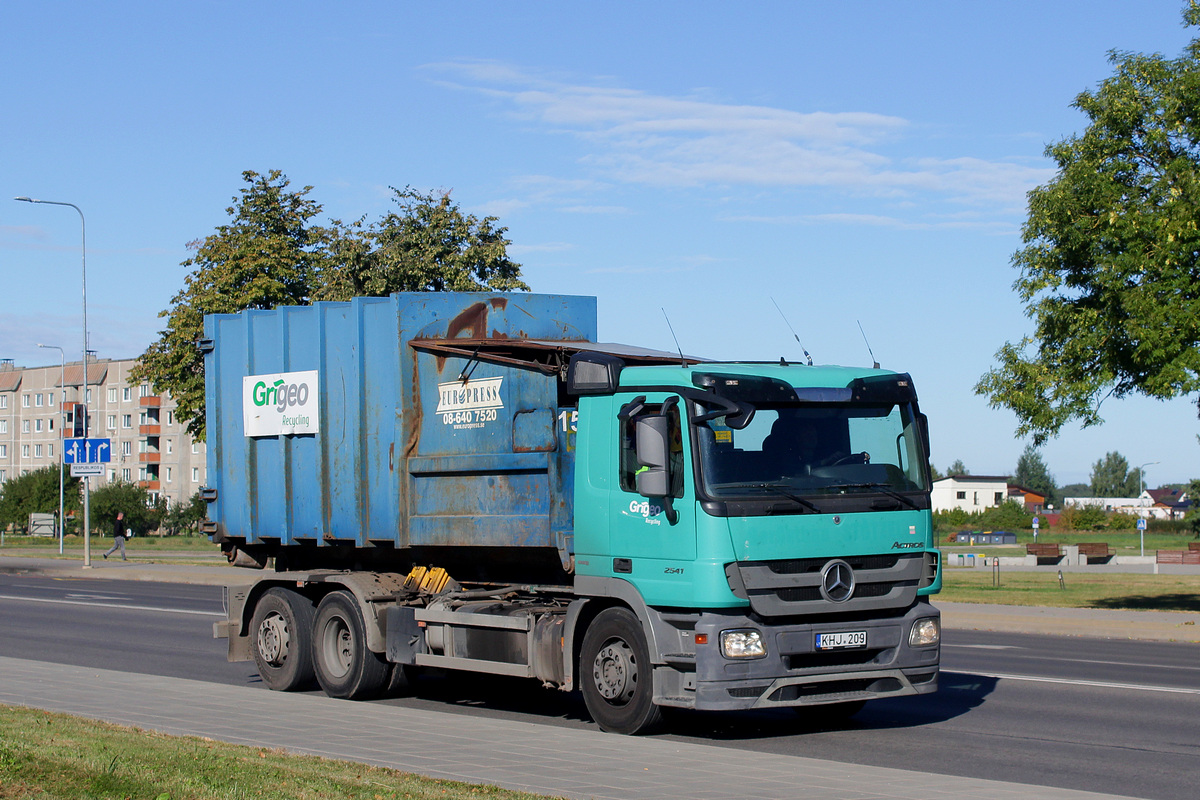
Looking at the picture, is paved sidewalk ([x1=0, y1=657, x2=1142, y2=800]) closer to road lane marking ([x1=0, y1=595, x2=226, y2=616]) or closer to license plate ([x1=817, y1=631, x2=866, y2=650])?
license plate ([x1=817, y1=631, x2=866, y2=650])

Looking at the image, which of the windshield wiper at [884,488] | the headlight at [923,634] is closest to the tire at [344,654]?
the windshield wiper at [884,488]

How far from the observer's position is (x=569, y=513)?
10492 millimetres

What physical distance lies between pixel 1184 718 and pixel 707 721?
3.98m

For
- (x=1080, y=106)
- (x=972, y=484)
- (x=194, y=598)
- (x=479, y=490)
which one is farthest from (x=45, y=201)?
(x=972, y=484)

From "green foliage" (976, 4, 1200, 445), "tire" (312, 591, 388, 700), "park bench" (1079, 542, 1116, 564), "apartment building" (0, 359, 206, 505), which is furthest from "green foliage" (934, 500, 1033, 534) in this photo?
"tire" (312, 591, 388, 700)

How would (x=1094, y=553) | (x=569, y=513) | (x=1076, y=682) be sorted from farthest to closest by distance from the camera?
(x=1094, y=553) → (x=1076, y=682) → (x=569, y=513)

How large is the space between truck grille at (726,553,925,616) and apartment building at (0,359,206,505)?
10577 centimetres

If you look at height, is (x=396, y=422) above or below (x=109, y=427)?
below

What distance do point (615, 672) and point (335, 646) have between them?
386 centimetres

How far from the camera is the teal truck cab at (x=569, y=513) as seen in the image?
30.7 feet

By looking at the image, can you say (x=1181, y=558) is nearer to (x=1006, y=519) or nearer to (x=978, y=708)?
(x=978, y=708)

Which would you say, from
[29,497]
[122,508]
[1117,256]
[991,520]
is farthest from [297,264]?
[991,520]

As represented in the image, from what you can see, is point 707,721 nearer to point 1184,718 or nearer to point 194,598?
point 1184,718

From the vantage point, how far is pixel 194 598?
28.7 meters
